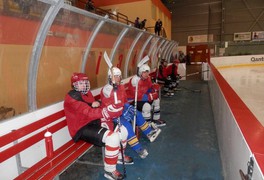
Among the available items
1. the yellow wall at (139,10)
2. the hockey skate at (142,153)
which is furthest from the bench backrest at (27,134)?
the yellow wall at (139,10)

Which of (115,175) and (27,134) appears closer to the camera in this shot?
(27,134)

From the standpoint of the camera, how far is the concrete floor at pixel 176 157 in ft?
8.30

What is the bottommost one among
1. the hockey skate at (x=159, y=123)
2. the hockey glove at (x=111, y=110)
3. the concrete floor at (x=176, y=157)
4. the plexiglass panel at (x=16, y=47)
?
the concrete floor at (x=176, y=157)

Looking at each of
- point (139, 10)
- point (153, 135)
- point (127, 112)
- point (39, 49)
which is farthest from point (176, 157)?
point (139, 10)

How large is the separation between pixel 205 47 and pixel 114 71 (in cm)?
1935

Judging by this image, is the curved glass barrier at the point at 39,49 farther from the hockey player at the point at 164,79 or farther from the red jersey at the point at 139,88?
the hockey player at the point at 164,79

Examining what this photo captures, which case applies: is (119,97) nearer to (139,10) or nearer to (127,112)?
(127,112)

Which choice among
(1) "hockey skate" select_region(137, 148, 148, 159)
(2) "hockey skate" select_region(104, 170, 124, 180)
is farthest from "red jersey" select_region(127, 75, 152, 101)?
(2) "hockey skate" select_region(104, 170, 124, 180)

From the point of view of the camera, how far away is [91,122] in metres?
2.55

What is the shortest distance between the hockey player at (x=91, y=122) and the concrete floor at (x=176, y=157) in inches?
12.4

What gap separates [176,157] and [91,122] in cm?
121

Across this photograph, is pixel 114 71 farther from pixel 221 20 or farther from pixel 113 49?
pixel 221 20

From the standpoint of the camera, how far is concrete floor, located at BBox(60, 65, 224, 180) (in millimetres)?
2529

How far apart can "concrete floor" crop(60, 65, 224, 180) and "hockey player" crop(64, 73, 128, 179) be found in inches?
12.4
